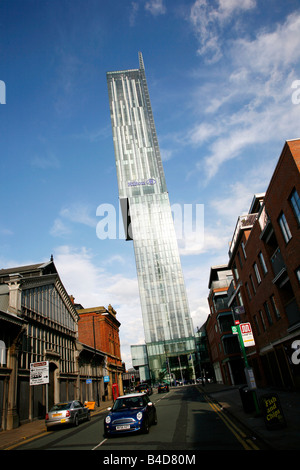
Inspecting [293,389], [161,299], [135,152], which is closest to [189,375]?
[161,299]

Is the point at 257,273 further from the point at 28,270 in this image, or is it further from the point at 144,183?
the point at 144,183

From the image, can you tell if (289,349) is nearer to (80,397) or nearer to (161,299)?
(80,397)

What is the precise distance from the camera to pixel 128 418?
10.7m

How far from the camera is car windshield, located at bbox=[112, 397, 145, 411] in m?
11.7

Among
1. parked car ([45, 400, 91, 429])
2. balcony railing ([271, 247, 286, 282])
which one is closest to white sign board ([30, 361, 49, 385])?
parked car ([45, 400, 91, 429])

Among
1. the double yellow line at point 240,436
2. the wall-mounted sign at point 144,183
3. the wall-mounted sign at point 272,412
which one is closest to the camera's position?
the double yellow line at point 240,436

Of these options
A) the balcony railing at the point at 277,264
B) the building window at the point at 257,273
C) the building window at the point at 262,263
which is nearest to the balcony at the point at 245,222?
the building window at the point at 257,273

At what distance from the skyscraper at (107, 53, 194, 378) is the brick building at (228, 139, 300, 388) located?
61223mm

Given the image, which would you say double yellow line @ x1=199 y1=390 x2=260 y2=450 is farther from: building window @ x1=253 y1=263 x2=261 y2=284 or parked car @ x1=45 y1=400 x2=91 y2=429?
building window @ x1=253 y1=263 x2=261 y2=284

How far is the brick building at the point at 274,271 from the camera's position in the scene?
16859 millimetres

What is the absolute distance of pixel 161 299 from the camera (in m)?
102

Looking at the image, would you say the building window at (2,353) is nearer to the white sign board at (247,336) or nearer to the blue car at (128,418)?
the blue car at (128,418)

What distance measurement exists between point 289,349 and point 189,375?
7484 cm

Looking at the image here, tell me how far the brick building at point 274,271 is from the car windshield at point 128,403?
1020 centimetres
